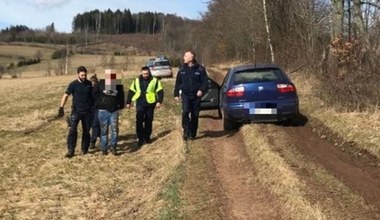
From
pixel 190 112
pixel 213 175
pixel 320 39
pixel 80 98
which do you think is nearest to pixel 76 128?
pixel 80 98

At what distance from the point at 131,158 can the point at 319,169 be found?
504cm

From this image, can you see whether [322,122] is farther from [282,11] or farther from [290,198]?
[282,11]

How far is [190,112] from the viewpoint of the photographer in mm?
13508

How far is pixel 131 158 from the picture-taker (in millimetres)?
13414

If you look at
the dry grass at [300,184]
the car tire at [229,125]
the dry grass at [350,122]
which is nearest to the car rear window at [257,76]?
the car tire at [229,125]

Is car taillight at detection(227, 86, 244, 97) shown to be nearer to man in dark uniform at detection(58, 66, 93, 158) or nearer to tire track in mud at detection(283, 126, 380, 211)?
tire track in mud at detection(283, 126, 380, 211)

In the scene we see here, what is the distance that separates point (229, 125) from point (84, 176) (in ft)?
14.7

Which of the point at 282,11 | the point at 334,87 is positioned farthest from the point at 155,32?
the point at 334,87

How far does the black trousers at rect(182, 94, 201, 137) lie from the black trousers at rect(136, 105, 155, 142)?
38.4 inches

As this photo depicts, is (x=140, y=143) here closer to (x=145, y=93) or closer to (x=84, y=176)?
(x=145, y=93)

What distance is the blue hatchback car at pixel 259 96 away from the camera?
45.7 feet

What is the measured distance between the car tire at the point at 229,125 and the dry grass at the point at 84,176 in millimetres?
1347

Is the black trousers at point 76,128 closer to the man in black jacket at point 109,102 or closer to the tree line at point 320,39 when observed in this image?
the man in black jacket at point 109,102

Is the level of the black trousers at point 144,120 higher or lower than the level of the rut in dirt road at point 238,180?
higher
